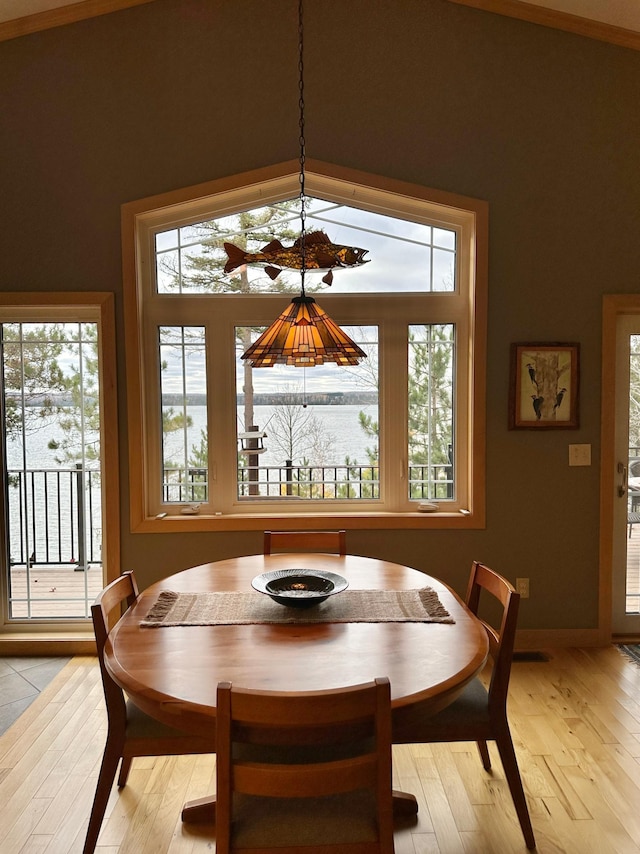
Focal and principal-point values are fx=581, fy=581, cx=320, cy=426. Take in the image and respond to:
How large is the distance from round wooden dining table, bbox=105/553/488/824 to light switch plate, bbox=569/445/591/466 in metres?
1.69

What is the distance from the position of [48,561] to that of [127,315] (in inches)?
61.1

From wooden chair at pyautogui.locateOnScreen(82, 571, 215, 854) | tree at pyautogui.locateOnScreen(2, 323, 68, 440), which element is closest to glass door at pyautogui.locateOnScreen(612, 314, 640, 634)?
wooden chair at pyautogui.locateOnScreen(82, 571, 215, 854)

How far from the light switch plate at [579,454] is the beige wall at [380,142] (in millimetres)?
49

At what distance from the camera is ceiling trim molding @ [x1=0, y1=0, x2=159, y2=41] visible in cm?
313

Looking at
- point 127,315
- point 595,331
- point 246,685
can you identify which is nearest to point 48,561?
point 127,315

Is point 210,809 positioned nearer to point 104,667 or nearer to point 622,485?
point 104,667

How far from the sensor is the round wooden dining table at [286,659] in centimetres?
143

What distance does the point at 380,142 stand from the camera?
10.8 ft

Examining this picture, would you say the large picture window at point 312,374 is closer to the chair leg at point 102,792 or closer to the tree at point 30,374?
the tree at point 30,374

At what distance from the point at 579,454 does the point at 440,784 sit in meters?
1.96

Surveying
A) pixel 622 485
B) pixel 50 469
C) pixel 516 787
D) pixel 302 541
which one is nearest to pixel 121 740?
pixel 302 541

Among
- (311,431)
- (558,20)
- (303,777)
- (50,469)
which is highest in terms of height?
(558,20)

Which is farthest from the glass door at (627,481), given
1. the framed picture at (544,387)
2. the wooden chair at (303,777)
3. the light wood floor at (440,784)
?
the wooden chair at (303,777)

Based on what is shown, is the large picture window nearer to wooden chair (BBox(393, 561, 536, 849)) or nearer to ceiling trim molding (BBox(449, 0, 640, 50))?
ceiling trim molding (BBox(449, 0, 640, 50))
